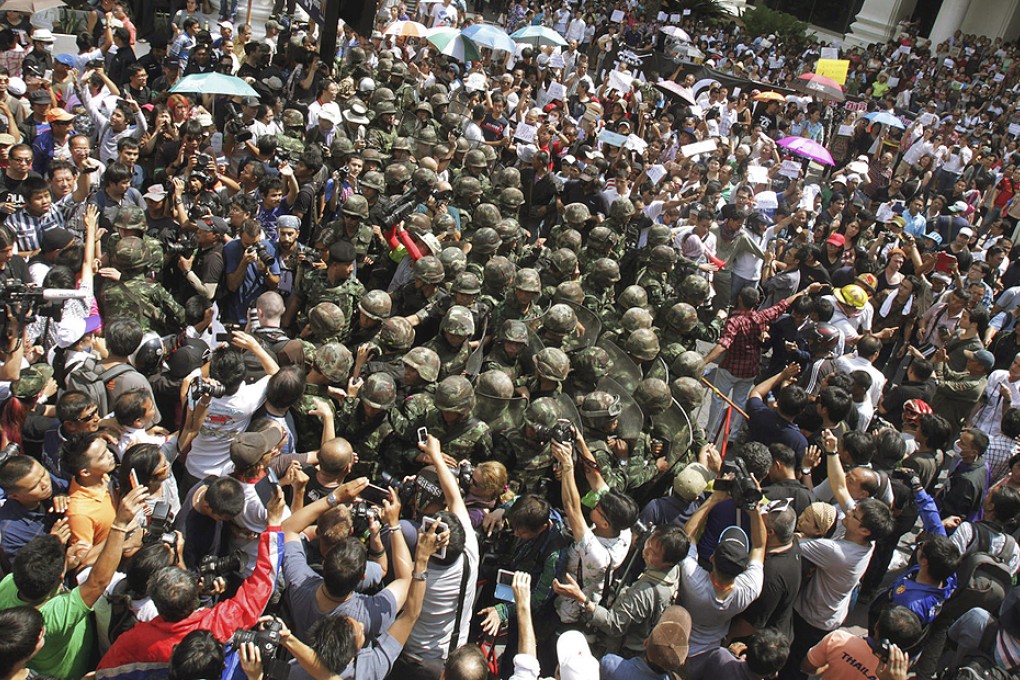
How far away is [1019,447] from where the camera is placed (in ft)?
22.6

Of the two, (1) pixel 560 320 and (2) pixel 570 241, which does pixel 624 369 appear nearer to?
(1) pixel 560 320

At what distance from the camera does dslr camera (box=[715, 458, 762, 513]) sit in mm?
4340

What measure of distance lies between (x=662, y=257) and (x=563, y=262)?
1.08 m

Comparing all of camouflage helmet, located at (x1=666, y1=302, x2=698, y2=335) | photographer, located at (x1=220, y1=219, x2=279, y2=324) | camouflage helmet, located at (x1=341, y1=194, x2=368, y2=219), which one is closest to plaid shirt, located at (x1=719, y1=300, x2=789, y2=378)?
camouflage helmet, located at (x1=666, y1=302, x2=698, y2=335)

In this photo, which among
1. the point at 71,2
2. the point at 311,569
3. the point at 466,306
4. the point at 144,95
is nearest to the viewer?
the point at 311,569

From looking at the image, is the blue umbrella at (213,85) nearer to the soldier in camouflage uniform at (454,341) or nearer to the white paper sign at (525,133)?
the white paper sign at (525,133)

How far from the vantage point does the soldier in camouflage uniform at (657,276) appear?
25.4ft

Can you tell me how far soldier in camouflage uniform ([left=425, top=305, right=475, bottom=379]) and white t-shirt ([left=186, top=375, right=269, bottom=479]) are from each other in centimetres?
156

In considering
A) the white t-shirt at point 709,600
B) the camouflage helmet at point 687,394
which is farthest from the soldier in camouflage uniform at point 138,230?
the white t-shirt at point 709,600

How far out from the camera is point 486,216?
8289 mm

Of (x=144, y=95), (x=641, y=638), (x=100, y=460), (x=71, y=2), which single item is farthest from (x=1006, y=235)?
(x=71, y=2)

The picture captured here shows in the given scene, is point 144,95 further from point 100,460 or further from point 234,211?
point 100,460

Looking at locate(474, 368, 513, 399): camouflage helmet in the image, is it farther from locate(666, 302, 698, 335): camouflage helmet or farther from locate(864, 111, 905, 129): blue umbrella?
locate(864, 111, 905, 129): blue umbrella

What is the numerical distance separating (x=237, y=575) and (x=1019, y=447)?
21.7ft
